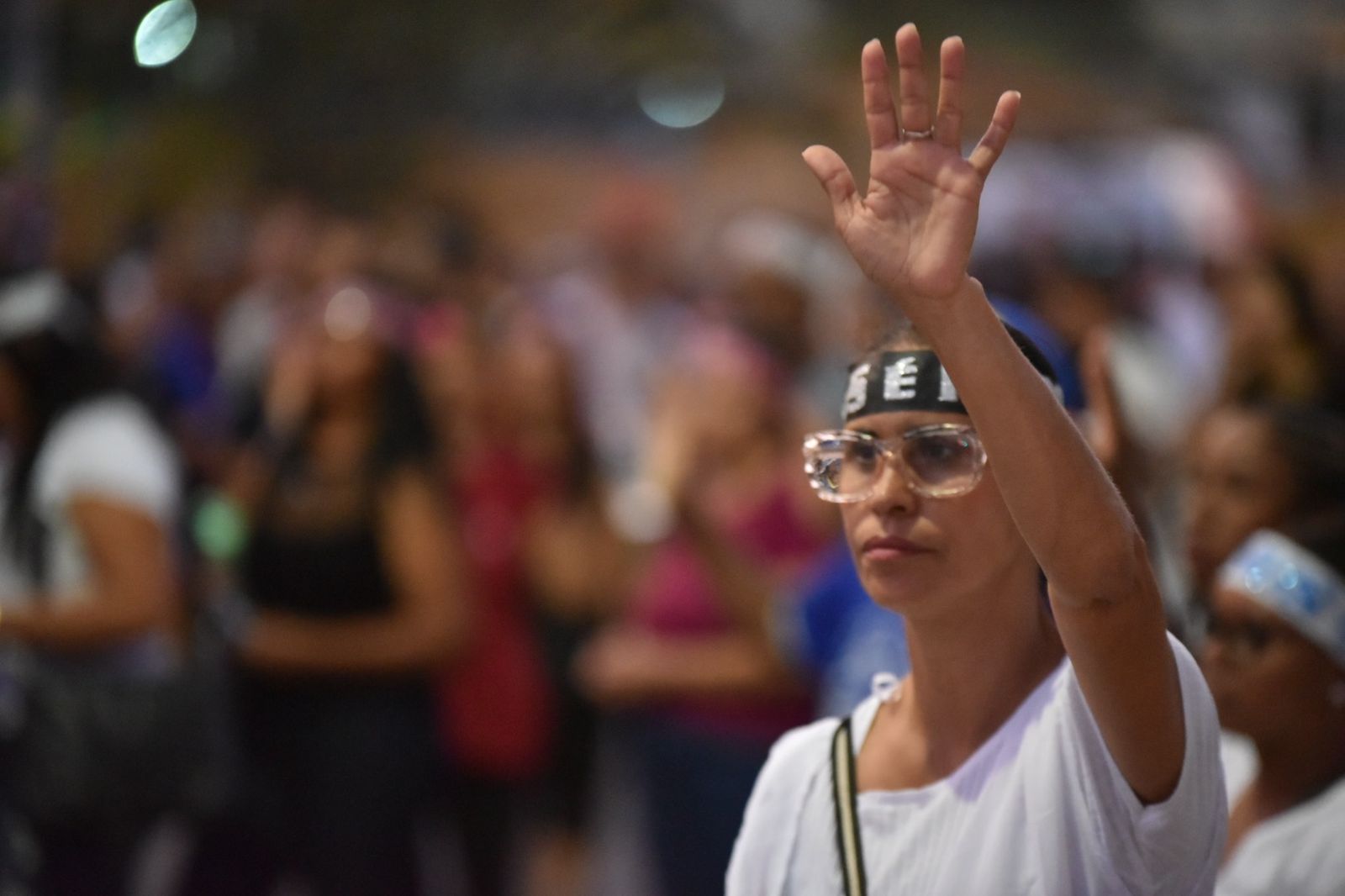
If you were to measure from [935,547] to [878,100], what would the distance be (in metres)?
0.62

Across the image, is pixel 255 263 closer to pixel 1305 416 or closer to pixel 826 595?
pixel 826 595

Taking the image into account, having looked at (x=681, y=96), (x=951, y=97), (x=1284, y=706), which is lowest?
(x=1284, y=706)

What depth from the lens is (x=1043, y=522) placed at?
6.65 ft

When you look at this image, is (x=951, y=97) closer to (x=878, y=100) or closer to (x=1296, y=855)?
(x=878, y=100)

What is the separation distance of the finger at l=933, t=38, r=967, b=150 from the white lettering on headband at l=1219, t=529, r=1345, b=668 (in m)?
1.43

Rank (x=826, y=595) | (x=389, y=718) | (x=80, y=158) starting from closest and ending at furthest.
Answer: (x=826, y=595) → (x=389, y=718) → (x=80, y=158)

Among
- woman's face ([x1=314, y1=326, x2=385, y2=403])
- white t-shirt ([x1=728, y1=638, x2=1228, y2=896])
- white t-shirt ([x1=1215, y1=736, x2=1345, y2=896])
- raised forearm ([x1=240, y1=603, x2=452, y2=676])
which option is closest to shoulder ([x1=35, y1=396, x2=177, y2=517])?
raised forearm ([x1=240, y1=603, x2=452, y2=676])

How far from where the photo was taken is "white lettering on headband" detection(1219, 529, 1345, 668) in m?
3.10

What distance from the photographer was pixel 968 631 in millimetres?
2424

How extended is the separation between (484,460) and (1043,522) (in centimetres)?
489

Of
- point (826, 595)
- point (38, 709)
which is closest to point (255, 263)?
point (38, 709)

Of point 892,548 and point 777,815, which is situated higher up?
point 892,548

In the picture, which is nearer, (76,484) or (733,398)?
(76,484)

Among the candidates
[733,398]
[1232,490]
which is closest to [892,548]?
[1232,490]
